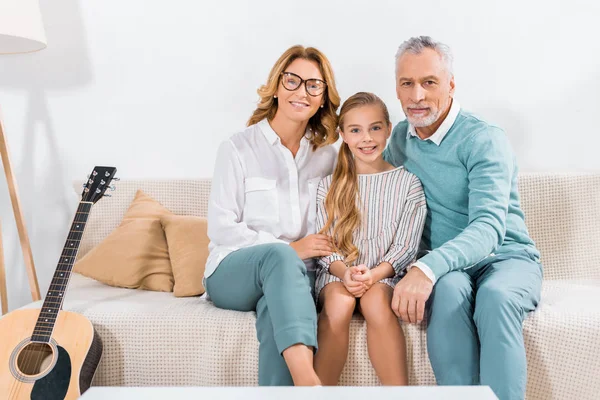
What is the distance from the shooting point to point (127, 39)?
8.50ft

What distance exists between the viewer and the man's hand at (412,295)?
1.63 metres

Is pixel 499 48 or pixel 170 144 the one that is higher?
pixel 499 48

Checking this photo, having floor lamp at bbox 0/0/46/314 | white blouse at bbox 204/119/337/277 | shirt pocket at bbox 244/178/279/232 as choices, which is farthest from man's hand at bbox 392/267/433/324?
floor lamp at bbox 0/0/46/314

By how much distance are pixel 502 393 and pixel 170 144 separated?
168 cm

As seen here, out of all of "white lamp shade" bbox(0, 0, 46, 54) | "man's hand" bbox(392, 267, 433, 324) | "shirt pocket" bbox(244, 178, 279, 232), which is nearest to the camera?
"man's hand" bbox(392, 267, 433, 324)

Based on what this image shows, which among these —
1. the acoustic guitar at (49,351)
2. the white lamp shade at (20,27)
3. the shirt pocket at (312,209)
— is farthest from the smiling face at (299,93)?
the white lamp shade at (20,27)

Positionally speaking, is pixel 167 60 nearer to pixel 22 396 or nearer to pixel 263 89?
pixel 263 89

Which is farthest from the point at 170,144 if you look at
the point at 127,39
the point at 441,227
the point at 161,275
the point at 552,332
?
the point at 552,332

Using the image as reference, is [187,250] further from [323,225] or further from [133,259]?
[323,225]

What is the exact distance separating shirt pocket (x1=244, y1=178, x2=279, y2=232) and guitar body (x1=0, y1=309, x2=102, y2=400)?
567 mm

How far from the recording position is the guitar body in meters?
1.64

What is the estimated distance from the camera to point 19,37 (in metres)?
2.18

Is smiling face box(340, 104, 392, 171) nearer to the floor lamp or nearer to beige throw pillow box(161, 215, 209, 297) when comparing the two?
beige throw pillow box(161, 215, 209, 297)

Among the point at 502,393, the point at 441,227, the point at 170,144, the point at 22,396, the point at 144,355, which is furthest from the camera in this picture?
the point at 170,144
